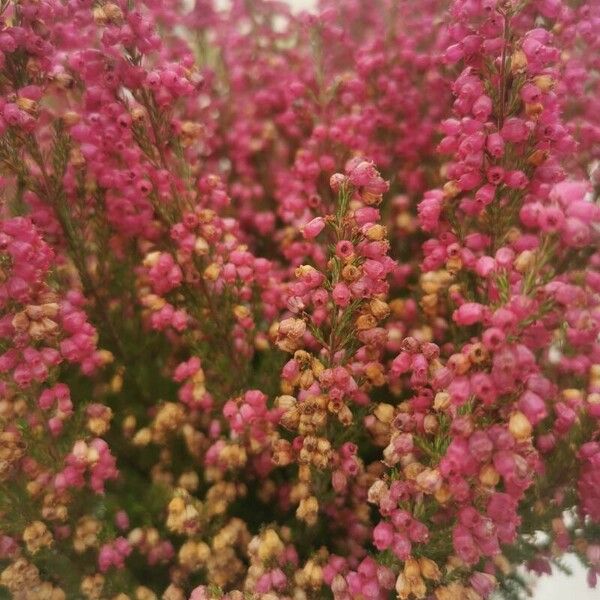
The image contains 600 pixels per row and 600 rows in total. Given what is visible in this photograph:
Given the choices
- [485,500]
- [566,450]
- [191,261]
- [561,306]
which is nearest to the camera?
[561,306]

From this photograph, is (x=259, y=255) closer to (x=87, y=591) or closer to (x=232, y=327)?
(x=232, y=327)

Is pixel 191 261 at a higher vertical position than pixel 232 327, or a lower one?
higher

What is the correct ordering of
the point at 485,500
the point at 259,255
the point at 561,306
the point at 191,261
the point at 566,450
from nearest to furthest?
1. the point at 561,306
2. the point at 485,500
3. the point at 566,450
4. the point at 191,261
5. the point at 259,255

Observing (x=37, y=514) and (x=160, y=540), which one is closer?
(x=37, y=514)

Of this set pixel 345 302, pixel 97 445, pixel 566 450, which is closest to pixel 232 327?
pixel 97 445

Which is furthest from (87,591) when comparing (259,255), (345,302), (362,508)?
(259,255)

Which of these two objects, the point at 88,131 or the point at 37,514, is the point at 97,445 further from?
the point at 88,131

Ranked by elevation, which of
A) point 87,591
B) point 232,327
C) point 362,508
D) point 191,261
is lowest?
point 87,591
